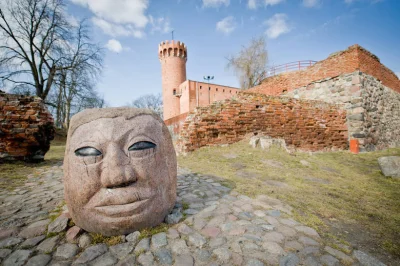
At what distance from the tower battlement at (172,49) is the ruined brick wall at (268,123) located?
68.6 feet

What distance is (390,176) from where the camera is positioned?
412 centimetres

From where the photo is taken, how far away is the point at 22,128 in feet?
17.8

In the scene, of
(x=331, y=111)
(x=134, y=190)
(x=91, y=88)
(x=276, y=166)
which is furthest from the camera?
(x=91, y=88)

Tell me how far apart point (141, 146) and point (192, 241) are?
3.51 ft

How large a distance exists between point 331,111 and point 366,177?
→ 208 inches

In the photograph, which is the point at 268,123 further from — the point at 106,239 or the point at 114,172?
the point at 106,239

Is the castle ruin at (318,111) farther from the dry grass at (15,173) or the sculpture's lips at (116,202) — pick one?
the sculpture's lips at (116,202)

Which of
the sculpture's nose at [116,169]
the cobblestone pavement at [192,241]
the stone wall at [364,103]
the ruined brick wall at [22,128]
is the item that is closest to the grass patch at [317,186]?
the cobblestone pavement at [192,241]

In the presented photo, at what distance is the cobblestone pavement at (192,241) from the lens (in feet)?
5.01

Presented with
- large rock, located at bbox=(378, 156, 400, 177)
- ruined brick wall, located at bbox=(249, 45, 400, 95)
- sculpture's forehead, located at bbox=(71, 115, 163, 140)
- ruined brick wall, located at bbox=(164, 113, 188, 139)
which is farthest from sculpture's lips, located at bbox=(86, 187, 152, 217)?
ruined brick wall, located at bbox=(249, 45, 400, 95)

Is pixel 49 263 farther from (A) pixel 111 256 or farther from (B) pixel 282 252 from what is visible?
(B) pixel 282 252

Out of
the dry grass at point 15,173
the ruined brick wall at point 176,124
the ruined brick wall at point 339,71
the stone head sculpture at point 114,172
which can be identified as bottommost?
the dry grass at point 15,173

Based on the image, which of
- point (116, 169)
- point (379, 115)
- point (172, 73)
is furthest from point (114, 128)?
point (172, 73)

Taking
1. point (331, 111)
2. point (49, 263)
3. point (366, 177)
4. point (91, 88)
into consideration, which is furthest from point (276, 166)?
point (91, 88)
